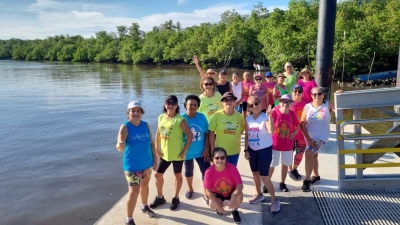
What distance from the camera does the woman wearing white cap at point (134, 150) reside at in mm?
3881

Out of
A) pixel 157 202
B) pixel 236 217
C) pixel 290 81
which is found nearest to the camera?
pixel 236 217

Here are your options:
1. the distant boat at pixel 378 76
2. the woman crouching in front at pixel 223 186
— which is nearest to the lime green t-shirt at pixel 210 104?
the woman crouching in front at pixel 223 186

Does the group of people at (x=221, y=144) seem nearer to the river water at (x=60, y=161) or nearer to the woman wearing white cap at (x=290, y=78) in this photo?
the woman wearing white cap at (x=290, y=78)

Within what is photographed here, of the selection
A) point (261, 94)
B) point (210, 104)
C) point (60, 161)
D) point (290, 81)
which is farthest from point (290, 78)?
point (60, 161)

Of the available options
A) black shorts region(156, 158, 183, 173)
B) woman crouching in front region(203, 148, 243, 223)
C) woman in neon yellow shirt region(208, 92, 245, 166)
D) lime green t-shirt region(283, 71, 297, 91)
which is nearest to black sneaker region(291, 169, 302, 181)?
woman in neon yellow shirt region(208, 92, 245, 166)

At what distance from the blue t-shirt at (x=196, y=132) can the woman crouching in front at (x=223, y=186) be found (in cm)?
53

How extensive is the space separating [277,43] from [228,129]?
98.2 ft

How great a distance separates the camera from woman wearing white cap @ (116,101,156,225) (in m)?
3.88

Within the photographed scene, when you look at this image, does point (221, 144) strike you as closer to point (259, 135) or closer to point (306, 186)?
point (259, 135)

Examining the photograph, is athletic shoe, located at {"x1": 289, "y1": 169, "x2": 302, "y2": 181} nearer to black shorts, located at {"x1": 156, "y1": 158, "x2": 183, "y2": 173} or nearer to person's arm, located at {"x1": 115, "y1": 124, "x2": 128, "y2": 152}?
black shorts, located at {"x1": 156, "y1": 158, "x2": 183, "y2": 173}

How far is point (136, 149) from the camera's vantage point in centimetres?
391

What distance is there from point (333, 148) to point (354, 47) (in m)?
24.1

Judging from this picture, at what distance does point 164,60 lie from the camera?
237 feet

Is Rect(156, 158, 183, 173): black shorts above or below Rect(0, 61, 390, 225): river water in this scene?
above
